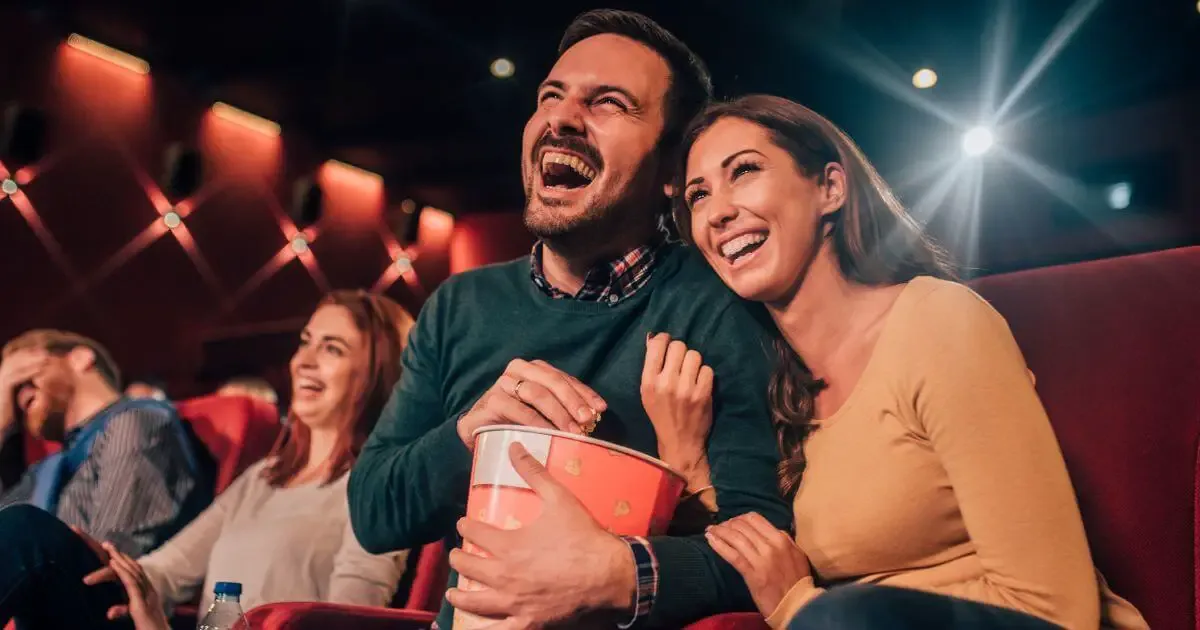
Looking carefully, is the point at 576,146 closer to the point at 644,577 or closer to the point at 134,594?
the point at 644,577

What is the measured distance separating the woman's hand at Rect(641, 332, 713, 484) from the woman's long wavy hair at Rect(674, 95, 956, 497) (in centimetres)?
11

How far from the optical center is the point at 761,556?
96cm

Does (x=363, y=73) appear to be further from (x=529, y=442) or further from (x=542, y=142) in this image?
(x=529, y=442)

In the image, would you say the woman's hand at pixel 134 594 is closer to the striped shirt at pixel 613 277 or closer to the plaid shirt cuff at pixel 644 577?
the striped shirt at pixel 613 277

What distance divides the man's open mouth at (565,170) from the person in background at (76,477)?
1.02 metres

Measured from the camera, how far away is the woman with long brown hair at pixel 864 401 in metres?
0.92

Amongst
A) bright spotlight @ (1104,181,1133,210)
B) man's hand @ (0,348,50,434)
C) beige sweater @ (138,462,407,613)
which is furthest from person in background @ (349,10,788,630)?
bright spotlight @ (1104,181,1133,210)

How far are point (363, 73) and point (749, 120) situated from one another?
368 centimetres

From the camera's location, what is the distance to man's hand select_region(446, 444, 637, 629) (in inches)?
33.2

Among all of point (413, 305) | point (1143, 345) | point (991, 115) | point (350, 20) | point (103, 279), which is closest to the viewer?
point (1143, 345)

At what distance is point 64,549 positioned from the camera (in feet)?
4.69

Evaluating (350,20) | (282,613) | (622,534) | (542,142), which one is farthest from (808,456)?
(350,20)

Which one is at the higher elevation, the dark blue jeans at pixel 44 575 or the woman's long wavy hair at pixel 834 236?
the woman's long wavy hair at pixel 834 236

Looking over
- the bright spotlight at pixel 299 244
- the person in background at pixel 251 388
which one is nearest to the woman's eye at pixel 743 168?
the person in background at pixel 251 388
